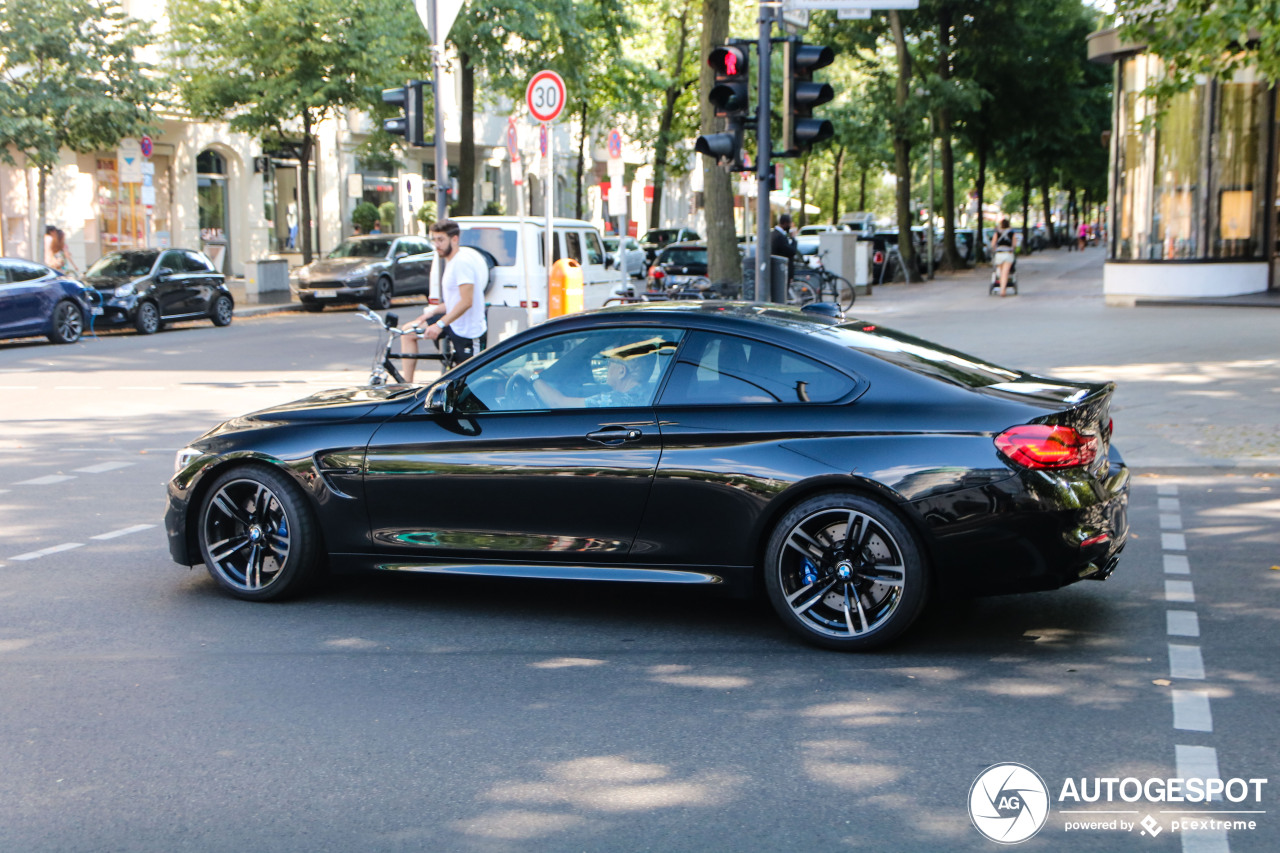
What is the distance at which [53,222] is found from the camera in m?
34.0

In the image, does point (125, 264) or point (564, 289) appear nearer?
point (564, 289)

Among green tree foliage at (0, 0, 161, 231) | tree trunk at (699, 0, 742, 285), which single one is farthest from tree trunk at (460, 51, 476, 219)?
tree trunk at (699, 0, 742, 285)

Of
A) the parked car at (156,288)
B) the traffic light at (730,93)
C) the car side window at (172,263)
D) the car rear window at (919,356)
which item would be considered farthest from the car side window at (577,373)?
the car side window at (172,263)

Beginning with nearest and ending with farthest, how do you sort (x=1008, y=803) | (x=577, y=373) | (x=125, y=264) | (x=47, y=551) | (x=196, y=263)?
(x=1008, y=803), (x=577, y=373), (x=47, y=551), (x=125, y=264), (x=196, y=263)

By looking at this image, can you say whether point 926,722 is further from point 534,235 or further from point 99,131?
point 99,131

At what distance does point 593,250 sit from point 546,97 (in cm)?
664

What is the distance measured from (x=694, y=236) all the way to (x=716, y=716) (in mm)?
46393

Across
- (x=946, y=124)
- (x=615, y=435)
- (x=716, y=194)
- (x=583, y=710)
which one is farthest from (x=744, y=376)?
(x=946, y=124)

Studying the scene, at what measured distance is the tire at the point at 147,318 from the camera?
2373cm

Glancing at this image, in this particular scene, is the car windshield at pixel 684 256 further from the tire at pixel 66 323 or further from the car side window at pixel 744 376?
the car side window at pixel 744 376

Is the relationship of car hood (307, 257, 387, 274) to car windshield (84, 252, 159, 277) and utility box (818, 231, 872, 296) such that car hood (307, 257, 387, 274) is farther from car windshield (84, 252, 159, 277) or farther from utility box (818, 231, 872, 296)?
utility box (818, 231, 872, 296)

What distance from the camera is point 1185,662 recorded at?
5492 millimetres

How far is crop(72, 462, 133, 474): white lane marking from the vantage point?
405 inches

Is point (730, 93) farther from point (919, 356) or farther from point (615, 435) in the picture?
point (615, 435)
